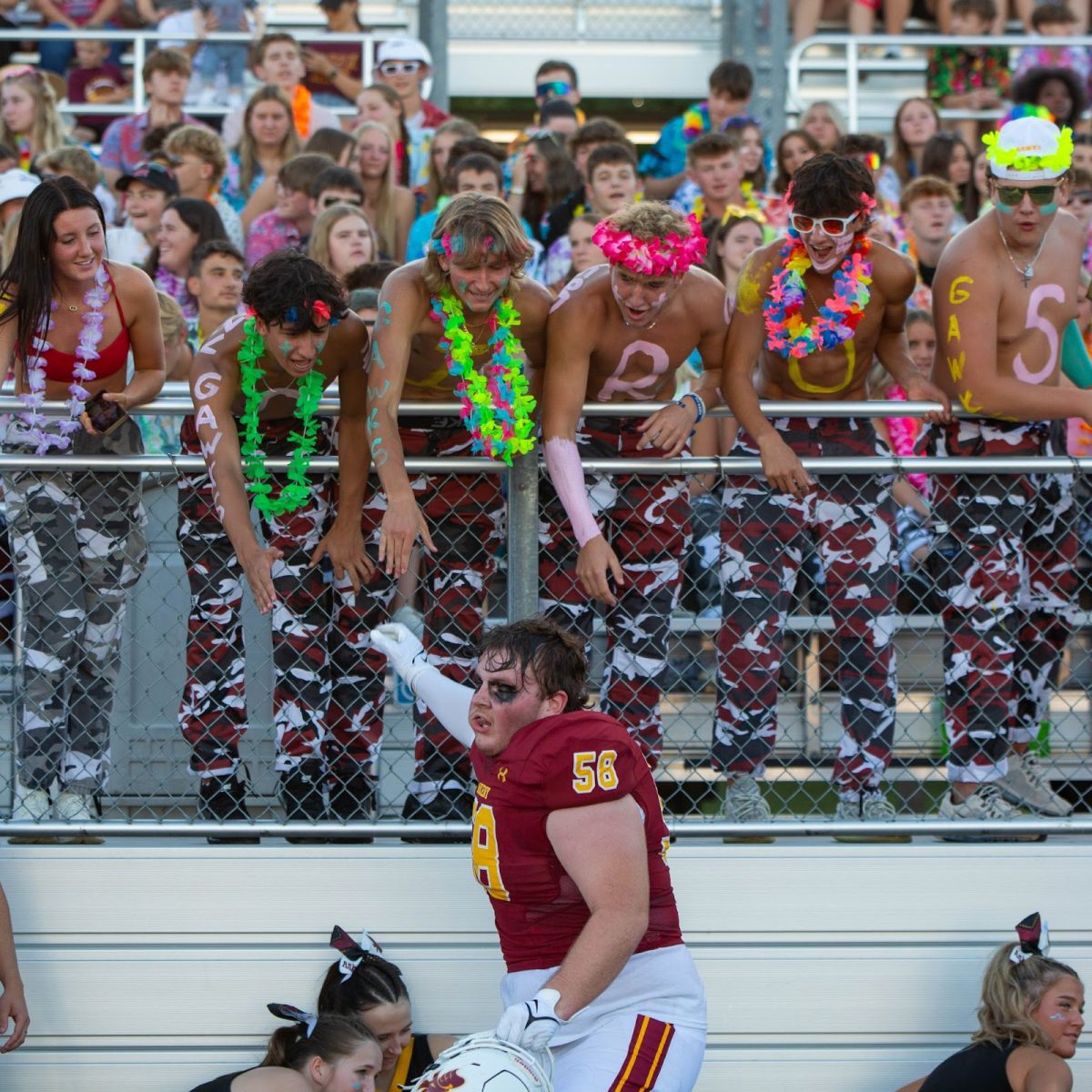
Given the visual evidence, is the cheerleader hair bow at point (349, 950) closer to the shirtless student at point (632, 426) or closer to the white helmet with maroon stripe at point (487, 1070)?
the shirtless student at point (632, 426)

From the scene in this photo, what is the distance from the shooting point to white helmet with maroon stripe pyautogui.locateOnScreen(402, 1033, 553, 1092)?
3.22 m

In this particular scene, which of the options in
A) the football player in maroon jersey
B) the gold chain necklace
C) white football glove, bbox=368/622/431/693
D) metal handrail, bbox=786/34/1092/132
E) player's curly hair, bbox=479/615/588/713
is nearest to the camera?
the football player in maroon jersey

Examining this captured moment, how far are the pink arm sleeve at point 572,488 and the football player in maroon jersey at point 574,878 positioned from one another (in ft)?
2.25

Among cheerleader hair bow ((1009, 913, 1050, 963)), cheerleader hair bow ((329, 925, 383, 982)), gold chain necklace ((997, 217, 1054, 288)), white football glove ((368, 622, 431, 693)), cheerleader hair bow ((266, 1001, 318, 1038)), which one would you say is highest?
gold chain necklace ((997, 217, 1054, 288))

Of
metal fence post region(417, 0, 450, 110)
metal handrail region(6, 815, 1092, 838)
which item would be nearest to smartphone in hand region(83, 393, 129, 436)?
metal handrail region(6, 815, 1092, 838)

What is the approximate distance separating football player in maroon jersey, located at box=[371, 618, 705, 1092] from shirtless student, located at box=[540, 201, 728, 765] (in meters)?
0.84

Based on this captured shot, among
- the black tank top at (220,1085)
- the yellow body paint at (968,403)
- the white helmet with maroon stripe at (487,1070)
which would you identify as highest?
the yellow body paint at (968,403)

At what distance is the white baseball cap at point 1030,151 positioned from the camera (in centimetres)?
471

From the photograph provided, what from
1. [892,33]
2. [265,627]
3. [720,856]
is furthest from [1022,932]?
[892,33]

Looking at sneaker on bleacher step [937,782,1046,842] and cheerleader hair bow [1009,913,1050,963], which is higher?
sneaker on bleacher step [937,782,1046,842]

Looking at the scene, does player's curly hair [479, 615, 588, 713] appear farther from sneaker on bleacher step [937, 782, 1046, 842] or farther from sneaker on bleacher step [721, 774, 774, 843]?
sneaker on bleacher step [937, 782, 1046, 842]

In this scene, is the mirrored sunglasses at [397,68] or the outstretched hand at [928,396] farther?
the mirrored sunglasses at [397,68]

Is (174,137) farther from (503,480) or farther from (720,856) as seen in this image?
(720,856)

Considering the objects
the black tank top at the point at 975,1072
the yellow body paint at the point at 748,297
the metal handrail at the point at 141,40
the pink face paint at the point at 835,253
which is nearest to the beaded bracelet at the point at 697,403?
the yellow body paint at the point at 748,297
